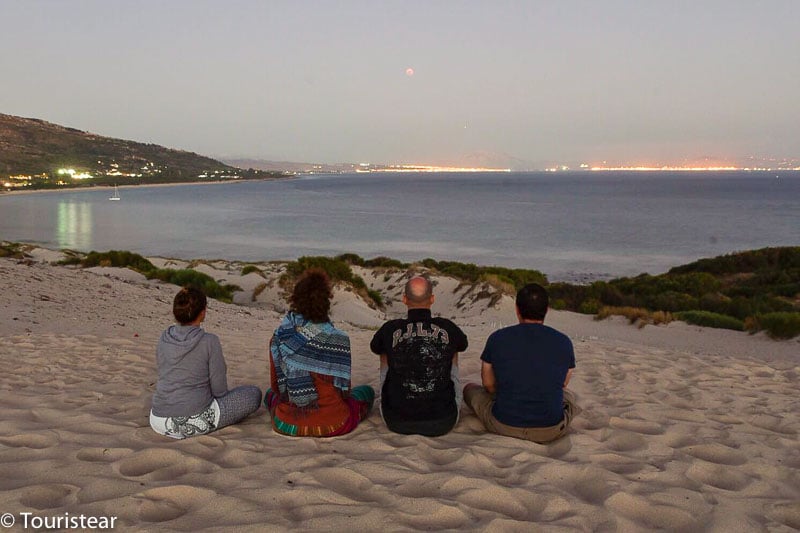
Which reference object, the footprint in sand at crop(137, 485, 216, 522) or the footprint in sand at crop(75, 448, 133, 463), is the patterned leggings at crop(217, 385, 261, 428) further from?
the footprint in sand at crop(137, 485, 216, 522)

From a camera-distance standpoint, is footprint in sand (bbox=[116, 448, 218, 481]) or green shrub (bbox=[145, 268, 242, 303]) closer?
footprint in sand (bbox=[116, 448, 218, 481])

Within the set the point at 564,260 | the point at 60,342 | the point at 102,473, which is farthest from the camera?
the point at 564,260

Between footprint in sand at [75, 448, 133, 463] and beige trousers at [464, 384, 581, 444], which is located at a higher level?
beige trousers at [464, 384, 581, 444]

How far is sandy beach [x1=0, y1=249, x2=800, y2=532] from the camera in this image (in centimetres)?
308

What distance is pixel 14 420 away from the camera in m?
4.29

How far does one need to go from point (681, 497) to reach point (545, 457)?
Answer: 0.89 meters

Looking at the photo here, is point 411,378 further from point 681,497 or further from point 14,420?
point 14,420

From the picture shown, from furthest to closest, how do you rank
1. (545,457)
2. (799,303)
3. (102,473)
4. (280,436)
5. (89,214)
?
(89,214) < (799,303) < (280,436) < (545,457) < (102,473)

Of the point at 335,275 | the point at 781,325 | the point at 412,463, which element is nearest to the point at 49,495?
the point at 412,463

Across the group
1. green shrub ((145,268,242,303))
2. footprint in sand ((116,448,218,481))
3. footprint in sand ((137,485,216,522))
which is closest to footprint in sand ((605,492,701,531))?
footprint in sand ((137,485,216,522))

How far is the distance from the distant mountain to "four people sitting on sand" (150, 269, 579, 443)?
5242 inches

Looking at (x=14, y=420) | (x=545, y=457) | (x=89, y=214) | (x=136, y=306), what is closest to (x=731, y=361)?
(x=545, y=457)

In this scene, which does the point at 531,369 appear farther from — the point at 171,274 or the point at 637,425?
the point at 171,274

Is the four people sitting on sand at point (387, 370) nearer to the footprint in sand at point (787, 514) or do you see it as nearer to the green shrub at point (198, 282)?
the footprint in sand at point (787, 514)
